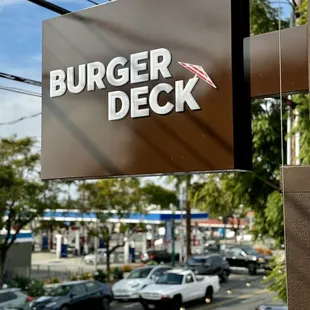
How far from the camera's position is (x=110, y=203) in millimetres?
30656

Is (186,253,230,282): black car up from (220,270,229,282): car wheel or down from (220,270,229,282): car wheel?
up

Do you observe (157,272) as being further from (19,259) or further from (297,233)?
(297,233)

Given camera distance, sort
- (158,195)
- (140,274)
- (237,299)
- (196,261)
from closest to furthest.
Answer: (237,299) → (140,274) → (196,261) → (158,195)

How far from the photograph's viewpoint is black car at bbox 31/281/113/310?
17484 mm

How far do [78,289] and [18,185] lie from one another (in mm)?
5765

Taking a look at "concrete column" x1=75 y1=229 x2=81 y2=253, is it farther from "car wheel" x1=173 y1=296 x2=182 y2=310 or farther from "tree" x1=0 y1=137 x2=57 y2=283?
"car wheel" x1=173 y1=296 x2=182 y2=310

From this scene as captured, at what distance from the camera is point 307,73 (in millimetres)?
4234

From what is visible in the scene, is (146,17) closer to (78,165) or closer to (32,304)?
(78,165)

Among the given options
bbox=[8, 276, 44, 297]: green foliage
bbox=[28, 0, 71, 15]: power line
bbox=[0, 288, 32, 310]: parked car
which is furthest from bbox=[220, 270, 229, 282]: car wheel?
bbox=[28, 0, 71, 15]: power line

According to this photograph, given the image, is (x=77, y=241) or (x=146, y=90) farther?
(x=77, y=241)

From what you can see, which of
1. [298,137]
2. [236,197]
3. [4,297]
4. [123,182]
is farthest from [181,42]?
[123,182]

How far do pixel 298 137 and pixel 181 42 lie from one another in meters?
7.77

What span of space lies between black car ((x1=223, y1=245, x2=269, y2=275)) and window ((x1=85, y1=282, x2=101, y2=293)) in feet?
45.2

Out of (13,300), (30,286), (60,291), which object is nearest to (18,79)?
(13,300)
